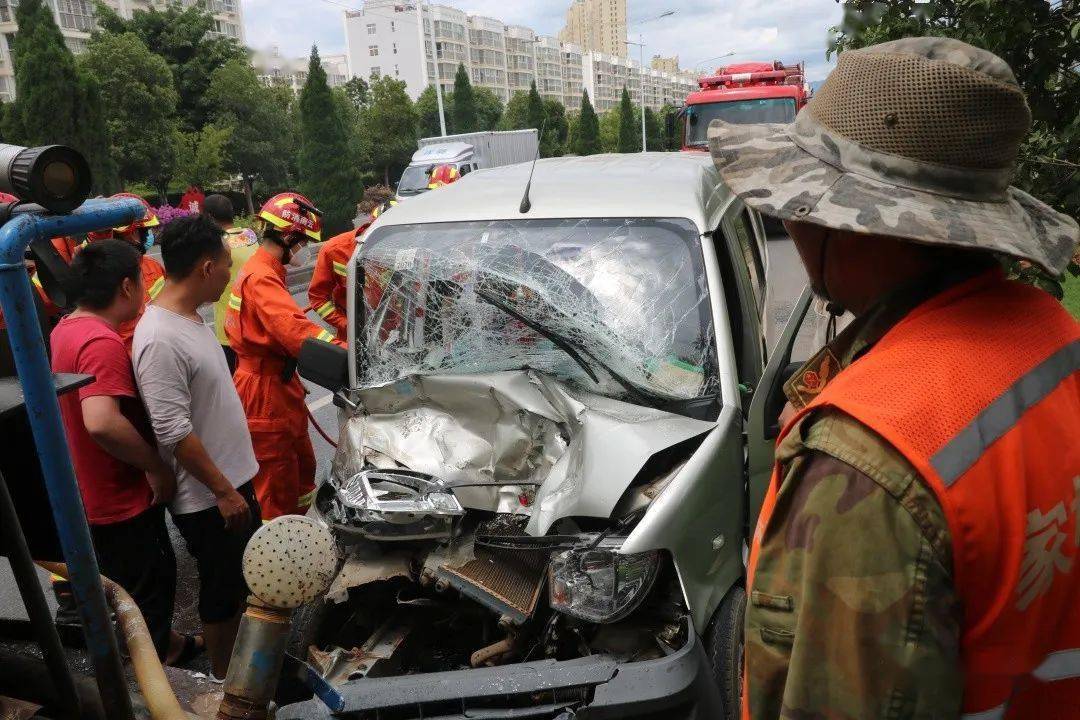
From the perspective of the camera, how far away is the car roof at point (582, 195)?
3.40 metres

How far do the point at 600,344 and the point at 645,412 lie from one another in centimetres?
34

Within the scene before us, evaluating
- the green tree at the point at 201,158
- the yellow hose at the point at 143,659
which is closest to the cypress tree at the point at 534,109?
the green tree at the point at 201,158

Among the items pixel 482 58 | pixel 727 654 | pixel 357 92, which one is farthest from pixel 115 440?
pixel 482 58

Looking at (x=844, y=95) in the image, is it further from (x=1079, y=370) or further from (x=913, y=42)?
(x=1079, y=370)

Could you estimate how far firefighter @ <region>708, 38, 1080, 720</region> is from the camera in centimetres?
104

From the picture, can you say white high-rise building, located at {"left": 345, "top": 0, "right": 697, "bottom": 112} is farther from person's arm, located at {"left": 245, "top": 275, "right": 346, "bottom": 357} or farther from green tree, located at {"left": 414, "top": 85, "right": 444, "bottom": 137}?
person's arm, located at {"left": 245, "top": 275, "right": 346, "bottom": 357}

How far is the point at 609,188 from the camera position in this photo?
3609 mm

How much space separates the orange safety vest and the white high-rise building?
86.7 meters

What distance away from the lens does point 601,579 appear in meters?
2.42

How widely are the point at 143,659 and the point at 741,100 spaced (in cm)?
1783

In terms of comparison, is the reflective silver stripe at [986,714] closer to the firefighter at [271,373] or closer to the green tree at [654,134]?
the firefighter at [271,373]

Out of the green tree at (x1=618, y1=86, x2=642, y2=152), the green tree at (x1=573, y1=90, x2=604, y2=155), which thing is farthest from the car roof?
the green tree at (x1=618, y1=86, x2=642, y2=152)

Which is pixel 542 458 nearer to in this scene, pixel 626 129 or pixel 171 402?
pixel 171 402

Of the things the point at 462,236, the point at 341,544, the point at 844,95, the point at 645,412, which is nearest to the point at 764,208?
the point at 844,95
